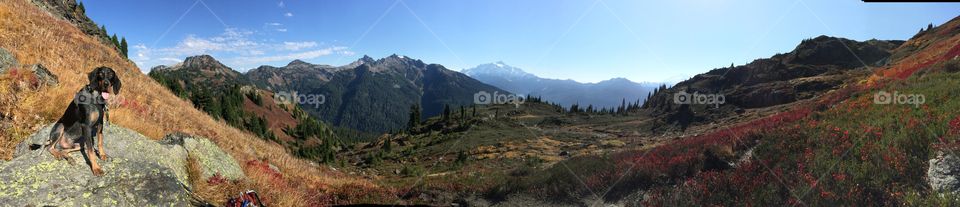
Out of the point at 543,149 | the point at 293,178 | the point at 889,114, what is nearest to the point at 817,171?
the point at 889,114

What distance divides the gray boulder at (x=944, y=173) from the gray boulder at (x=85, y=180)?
18.3 meters

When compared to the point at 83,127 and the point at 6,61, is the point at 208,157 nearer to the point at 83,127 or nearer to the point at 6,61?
the point at 83,127

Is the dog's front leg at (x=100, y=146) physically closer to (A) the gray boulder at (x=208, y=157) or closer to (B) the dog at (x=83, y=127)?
(B) the dog at (x=83, y=127)

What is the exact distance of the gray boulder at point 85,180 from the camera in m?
5.87

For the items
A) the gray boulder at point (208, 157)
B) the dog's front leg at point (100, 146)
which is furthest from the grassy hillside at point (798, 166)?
the dog's front leg at point (100, 146)

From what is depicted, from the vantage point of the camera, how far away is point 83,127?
6.59 m

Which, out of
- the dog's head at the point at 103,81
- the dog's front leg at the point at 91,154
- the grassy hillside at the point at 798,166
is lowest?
the grassy hillside at the point at 798,166

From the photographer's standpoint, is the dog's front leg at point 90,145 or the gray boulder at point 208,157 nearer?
the dog's front leg at point 90,145

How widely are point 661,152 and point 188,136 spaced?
22755 millimetres

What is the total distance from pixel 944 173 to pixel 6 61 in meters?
24.3

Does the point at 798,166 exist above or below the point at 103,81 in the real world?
below

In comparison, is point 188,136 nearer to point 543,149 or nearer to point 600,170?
point 600,170

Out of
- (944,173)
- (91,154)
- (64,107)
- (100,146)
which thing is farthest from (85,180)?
(944,173)

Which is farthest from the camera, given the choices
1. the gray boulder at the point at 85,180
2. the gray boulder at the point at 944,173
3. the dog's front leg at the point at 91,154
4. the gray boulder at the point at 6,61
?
the gray boulder at the point at 944,173
